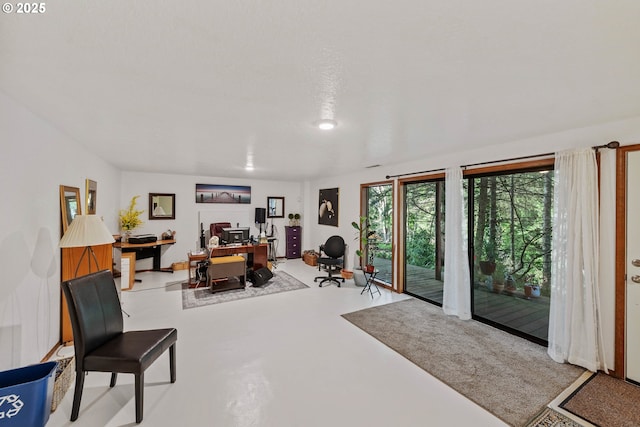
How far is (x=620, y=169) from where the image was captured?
237cm

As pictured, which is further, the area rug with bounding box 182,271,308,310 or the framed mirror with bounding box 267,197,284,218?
the framed mirror with bounding box 267,197,284,218

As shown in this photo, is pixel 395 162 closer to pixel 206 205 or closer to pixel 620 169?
pixel 620 169

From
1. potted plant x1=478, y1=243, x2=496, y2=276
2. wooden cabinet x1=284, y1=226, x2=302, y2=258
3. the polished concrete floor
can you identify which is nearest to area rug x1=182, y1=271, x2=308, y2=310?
the polished concrete floor

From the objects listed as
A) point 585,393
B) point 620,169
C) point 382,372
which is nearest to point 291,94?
point 382,372

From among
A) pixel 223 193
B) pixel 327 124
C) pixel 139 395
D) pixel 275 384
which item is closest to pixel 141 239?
pixel 223 193

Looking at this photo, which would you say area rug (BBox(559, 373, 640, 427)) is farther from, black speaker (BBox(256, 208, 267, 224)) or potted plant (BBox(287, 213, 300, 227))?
potted plant (BBox(287, 213, 300, 227))

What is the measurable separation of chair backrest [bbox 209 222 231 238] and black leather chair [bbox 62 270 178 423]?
416cm

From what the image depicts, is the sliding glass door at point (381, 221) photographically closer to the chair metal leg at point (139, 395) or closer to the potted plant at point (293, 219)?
the potted plant at point (293, 219)

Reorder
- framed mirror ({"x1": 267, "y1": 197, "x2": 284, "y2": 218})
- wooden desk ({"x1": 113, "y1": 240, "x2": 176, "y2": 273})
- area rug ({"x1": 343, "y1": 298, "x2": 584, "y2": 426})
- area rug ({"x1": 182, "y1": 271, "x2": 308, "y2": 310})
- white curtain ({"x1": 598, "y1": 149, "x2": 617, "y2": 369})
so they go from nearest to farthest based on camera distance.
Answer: area rug ({"x1": 343, "y1": 298, "x2": 584, "y2": 426}) → white curtain ({"x1": 598, "y1": 149, "x2": 617, "y2": 369}) → area rug ({"x1": 182, "y1": 271, "x2": 308, "y2": 310}) → wooden desk ({"x1": 113, "y1": 240, "x2": 176, "y2": 273}) → framed mirror ({"x1": 267, "y1": 197, "x2": 284, "y2": 218})

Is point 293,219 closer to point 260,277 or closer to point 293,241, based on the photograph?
point 293,241

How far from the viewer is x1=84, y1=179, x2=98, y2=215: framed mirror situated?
3590mm

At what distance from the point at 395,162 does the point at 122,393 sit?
14.8 feet

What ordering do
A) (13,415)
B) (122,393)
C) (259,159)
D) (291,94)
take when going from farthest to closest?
(259,159)
(122,393)
(291,94)
(13,415)

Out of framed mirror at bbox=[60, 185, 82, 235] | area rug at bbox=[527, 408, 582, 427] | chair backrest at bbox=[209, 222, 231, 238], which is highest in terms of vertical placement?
framed mirror at bbox=[60, 185, 82, 235]
